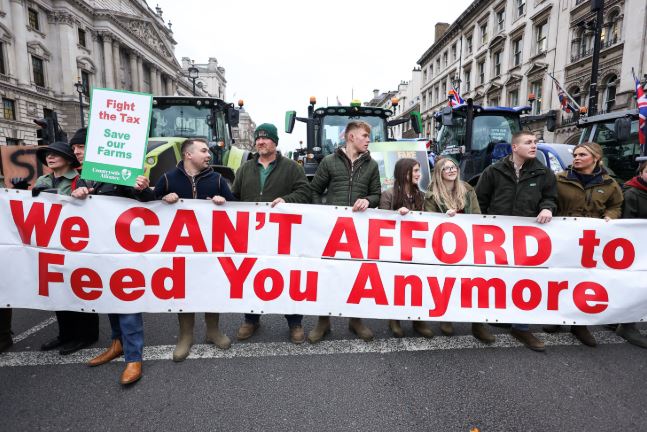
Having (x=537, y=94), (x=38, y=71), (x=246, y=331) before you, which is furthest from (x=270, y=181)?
(x=38, y=71)

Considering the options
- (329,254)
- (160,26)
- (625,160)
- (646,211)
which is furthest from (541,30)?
(160,26)

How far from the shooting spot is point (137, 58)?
52062mm

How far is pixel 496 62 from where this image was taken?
2894cm

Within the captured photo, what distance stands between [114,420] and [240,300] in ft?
4.09

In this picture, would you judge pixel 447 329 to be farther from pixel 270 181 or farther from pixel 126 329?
pixel 126 329

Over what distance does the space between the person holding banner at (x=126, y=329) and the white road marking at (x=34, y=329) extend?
→ 1.02 meters

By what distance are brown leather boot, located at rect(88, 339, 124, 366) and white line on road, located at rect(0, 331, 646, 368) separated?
147mm

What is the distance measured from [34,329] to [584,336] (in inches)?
219

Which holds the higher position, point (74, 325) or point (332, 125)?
point (332, 125)

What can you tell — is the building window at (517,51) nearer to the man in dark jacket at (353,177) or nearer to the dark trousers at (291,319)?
the man in dark jacket at (353,177)

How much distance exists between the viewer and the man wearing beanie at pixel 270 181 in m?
3.50

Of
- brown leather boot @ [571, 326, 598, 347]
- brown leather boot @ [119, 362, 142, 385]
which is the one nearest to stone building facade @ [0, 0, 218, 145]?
brown leather boot @ [119, 362, 142, 385]

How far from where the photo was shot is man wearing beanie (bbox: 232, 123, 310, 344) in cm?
350

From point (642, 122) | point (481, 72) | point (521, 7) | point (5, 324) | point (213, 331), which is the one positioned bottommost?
point (213, 331)
